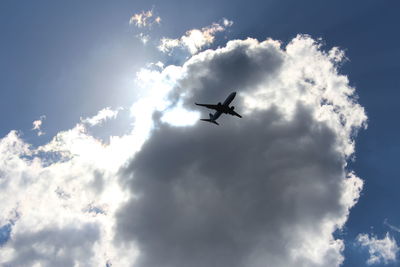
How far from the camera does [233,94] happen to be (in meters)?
158

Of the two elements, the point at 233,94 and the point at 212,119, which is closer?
the point at 233,94

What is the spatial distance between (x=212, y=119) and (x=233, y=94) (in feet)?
74.7

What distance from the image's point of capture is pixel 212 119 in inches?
6949
